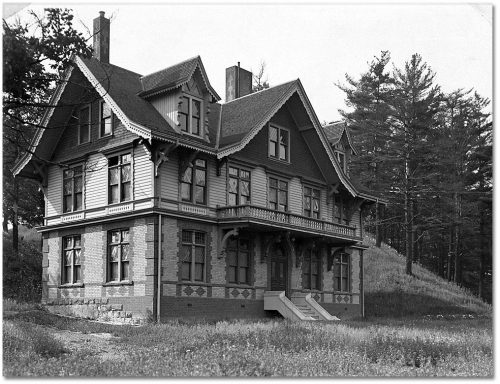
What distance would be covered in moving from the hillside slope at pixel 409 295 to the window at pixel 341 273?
142 inches

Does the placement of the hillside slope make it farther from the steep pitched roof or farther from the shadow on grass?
the steep pitched roof

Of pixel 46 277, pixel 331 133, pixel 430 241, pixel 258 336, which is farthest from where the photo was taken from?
pixel 430 241

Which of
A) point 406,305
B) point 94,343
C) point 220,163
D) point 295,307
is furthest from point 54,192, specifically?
point 406,305

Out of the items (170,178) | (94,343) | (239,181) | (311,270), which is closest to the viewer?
(94,343)

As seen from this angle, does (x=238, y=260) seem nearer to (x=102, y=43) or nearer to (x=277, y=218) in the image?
(x=277, y=218)

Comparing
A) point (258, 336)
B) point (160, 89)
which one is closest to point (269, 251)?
point (160, 89)

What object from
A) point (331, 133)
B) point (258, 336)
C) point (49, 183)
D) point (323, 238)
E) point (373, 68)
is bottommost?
point (258, 336)

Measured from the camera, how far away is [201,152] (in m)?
27.2

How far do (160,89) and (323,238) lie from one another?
1121 centimetres

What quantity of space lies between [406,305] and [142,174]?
2302 cm

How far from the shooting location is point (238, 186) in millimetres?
29891

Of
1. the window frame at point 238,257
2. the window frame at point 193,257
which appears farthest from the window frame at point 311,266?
the window frame at point 193,257

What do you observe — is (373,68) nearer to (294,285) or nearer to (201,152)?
(294,285)

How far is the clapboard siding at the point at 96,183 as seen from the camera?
92.6ft
